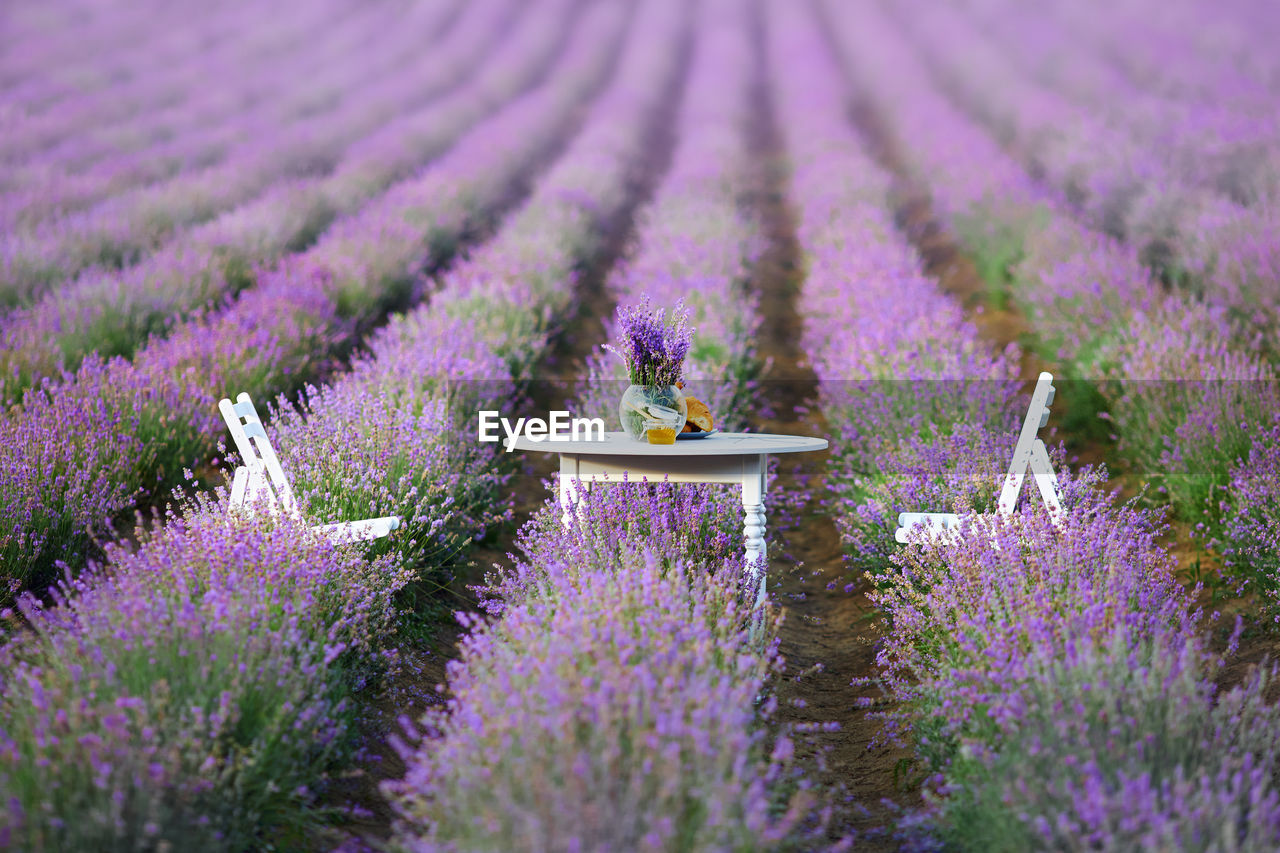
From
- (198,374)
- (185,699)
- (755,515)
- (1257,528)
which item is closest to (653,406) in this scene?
(755,515)

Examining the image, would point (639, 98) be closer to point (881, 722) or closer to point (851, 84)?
point (851, 84)

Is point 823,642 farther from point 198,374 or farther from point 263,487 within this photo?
point 198,374

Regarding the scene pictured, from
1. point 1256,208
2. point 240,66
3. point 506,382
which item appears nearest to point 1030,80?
point 1256,208

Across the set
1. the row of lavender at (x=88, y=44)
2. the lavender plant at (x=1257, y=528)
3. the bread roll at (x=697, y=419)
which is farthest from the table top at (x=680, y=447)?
the row of lavender at (x=88, y=44)

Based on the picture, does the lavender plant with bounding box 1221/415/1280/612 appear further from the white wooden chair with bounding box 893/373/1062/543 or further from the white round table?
the white round table

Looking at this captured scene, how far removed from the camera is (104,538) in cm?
327

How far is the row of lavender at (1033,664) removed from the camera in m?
1.71

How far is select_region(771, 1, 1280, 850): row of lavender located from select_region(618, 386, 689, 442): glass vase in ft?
2.42

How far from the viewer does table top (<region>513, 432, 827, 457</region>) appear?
8.89 ft

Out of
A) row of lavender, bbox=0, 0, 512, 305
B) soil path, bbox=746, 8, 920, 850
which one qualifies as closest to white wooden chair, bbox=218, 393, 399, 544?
soil path, bbox=746, 8, 920, 850

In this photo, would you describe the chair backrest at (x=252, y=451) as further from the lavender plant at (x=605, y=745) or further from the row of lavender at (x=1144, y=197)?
the row of lavender at (x=1144, y=197)

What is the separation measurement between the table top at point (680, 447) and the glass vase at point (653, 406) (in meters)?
0.06

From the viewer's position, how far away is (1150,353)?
14.8 ft

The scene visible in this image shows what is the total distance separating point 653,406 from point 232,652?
125 cm
